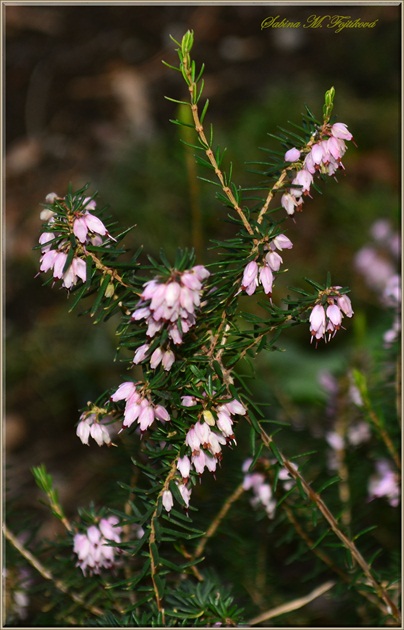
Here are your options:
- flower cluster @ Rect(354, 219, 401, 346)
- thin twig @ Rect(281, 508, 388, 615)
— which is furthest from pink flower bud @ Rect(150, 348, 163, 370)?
flower cluster @ Rect(354, 219, 401, 346)

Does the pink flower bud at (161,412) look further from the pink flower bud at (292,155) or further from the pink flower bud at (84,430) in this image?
the pink flower bud at (292,155)

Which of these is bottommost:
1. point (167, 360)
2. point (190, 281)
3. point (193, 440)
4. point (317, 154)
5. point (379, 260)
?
point (193, 440)

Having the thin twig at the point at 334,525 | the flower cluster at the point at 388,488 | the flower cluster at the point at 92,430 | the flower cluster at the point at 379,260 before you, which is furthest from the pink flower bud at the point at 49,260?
the flower cluster at the point at 379,260

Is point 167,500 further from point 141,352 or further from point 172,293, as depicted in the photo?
point 172,293

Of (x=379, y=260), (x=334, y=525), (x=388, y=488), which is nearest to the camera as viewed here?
(x=334, y=525)

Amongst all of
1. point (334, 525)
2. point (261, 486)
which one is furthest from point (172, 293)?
point (261, 486)

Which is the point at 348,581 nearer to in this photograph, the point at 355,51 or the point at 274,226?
the point at 274,226
